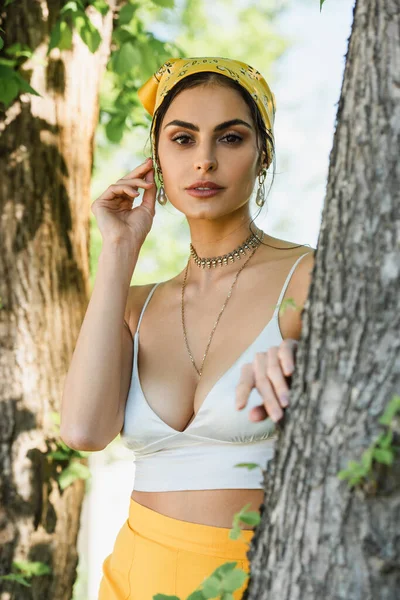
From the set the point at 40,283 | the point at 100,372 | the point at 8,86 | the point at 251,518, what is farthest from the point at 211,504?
the point at 8,86

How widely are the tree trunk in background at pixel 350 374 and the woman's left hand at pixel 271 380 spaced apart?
4cm

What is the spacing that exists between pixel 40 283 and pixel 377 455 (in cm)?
270

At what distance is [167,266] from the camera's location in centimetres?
1097

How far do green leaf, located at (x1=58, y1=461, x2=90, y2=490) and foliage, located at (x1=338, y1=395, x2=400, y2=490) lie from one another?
2.60 metres

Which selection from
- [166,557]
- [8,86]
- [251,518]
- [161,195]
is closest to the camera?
[251,518]

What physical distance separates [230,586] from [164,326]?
1.36 meters

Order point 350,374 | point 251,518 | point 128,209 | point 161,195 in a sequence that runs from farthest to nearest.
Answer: point 161,195 → point 128,209 → point 251,518 → point 350,374

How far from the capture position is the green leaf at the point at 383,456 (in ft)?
3.21

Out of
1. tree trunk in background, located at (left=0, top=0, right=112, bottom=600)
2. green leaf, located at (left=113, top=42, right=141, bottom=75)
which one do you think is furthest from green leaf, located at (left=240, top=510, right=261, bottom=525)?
green leaf, located at (left=113, top=42, right=141, bottom=75)

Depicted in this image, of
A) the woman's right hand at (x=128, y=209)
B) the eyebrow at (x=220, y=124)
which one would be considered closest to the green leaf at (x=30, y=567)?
the woman's right hand at (x=128, y=209)

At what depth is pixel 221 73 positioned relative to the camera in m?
2.39

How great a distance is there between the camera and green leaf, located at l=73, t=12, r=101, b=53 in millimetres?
3436

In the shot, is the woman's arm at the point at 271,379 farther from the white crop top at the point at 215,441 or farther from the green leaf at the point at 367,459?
the white crop top at the point at 215,441

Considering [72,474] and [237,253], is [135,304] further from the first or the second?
[72,474]
